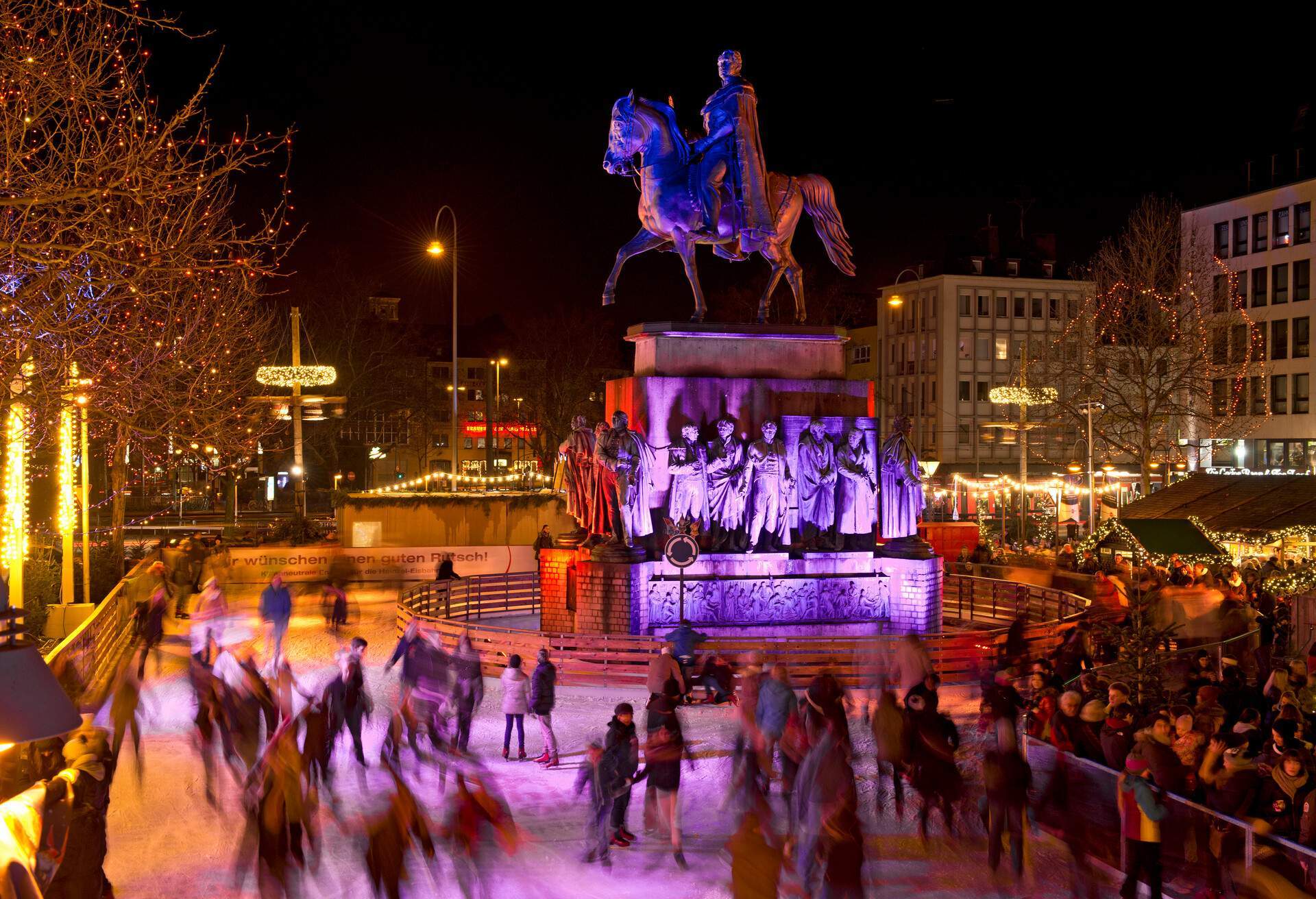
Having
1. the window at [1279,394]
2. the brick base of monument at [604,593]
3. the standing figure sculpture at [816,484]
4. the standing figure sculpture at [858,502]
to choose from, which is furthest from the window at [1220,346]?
the brick base of monument at [604,593]

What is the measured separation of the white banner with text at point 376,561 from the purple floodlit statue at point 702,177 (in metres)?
12.4

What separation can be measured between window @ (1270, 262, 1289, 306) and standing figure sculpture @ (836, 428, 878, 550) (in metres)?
42.2

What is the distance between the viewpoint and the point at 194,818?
12227 millimetres

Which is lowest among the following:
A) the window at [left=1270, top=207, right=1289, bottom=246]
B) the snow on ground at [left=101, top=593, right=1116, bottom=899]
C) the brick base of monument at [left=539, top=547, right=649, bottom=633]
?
the snow on ground at [left=101, top=593, right=1116, bottom=899]

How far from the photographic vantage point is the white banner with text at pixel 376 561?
33062 millimetres

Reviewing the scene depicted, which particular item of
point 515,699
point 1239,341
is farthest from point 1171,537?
point 1239,341

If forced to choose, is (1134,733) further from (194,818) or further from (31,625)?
(31,625)

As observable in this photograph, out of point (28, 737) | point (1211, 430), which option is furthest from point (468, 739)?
point (1211, 430)

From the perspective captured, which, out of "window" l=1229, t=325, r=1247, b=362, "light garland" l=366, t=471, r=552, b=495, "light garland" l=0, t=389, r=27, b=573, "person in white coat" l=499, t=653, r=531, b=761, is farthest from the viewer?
"window" l=1229, t=325, r=1247, b=362

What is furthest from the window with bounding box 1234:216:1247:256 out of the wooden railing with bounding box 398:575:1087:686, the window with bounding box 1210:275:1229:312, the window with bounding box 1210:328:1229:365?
the wooden railing with bounding box 398:575:1087:686

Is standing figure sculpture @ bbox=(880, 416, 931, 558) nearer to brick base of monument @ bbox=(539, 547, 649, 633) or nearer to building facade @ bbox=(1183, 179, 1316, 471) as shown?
brick base of monument @ bbox=(539, 547, 649, 633)

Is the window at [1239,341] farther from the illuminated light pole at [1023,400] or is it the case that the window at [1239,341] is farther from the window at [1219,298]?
the illuminated light pole at [1023,400]

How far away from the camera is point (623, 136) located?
21.9 meters

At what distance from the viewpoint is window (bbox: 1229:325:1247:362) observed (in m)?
51.3
